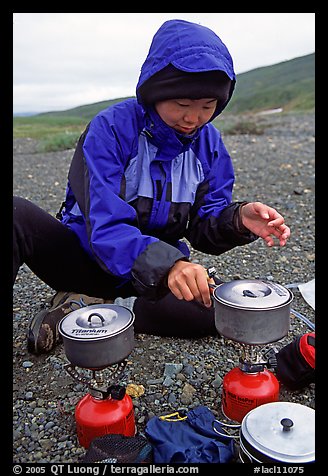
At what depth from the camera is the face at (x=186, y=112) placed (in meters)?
1.96

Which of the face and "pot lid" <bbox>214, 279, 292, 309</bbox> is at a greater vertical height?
the face

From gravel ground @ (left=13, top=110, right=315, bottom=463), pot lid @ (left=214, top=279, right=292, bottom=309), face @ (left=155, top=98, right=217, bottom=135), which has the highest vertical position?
face @ (left=155, top=98, right=217, bottom=135)

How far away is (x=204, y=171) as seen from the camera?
8.06ft

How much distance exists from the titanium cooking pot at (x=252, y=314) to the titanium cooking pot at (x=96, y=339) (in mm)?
320

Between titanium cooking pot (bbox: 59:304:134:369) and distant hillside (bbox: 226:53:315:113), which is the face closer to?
titanium cooking pot (bbox: 59:304:134:369)

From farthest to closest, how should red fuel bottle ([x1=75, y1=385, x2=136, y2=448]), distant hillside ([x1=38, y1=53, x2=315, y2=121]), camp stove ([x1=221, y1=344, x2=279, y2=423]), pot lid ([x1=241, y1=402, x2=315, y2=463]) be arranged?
distant hillside ([x1=38, y1=53, x2=315, y2=121]) < camp stove ([x1=221, y1=344, x2=279, y2=423]) < red fuel bottle ([x1=75, y1=385, x2=136, y2=448]) < pot lid ([x1=241, y1=402, x2=315, y2=463])

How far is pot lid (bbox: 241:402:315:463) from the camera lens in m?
1.42

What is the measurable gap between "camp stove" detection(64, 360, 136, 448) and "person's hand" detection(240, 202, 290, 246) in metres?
0.84

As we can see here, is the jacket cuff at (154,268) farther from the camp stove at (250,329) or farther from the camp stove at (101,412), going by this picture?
the camp stove at (101,412)

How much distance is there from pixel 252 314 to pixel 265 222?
1.97ft

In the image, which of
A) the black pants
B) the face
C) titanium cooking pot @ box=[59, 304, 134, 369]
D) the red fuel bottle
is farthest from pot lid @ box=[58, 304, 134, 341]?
the face

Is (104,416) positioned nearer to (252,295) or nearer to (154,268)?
(154,268)

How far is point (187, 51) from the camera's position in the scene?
188 cm
